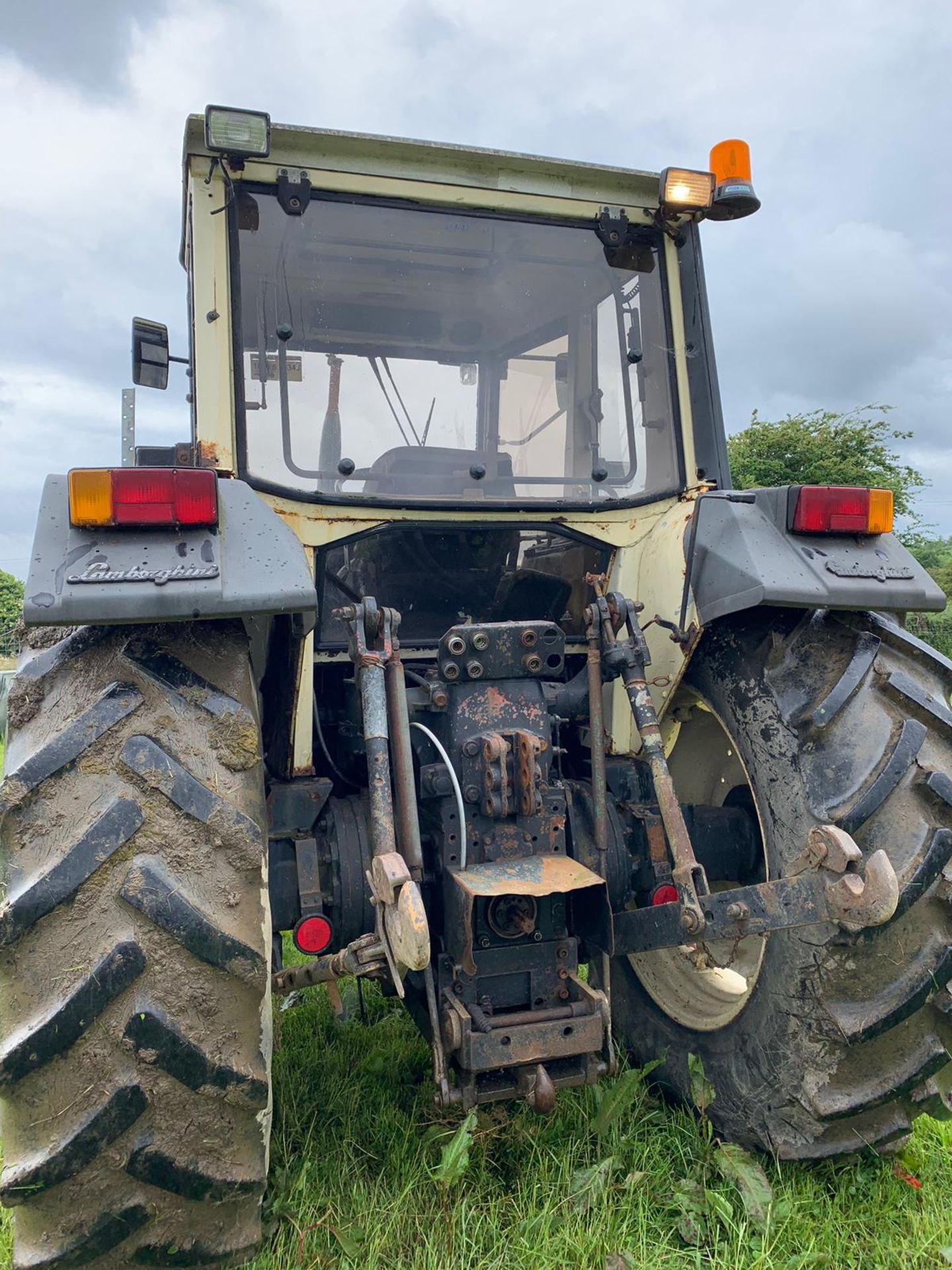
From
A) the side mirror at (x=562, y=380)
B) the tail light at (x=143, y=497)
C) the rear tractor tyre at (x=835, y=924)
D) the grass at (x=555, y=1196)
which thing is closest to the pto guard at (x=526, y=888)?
the rear tractor tyre at (x=835, y=924)

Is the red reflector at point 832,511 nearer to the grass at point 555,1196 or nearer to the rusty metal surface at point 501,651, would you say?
the rusty metal surface at point 501,651

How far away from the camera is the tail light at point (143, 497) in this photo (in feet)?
6.20

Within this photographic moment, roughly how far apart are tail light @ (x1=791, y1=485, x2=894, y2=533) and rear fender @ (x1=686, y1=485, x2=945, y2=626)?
1.2 inches

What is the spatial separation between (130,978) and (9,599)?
20679 mm

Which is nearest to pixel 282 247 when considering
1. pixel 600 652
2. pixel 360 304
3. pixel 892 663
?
pixel 360 304

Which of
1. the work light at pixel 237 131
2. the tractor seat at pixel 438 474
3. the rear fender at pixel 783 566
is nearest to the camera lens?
the rear fender at pixel 783 566

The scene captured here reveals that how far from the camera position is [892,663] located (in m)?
2.29

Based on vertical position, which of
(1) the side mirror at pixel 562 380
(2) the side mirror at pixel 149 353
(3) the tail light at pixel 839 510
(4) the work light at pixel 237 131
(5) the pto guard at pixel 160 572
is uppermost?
(4) the work light at pixel 237 131

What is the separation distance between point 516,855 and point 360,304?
1598mm

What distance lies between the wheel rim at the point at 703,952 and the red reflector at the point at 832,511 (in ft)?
1.81

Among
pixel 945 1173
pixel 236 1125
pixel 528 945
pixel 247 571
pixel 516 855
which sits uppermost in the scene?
pixel 247 571

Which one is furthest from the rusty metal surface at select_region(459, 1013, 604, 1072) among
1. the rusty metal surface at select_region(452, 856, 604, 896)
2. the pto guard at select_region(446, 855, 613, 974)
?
the rusty metal surface at select_region(452, 856, 604, 896)

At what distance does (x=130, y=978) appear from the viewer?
167 cm

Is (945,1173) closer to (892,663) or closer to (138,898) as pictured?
(892,663)
